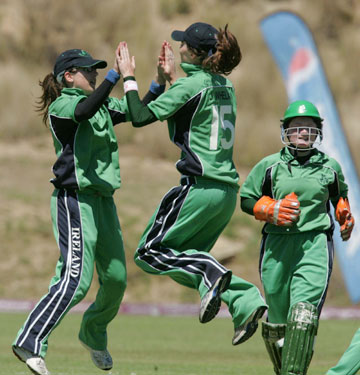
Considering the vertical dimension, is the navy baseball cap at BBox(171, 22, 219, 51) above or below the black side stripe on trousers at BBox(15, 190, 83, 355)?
above

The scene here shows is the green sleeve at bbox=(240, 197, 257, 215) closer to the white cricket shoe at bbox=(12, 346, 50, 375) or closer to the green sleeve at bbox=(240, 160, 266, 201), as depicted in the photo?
the green sleeve at bbox=(240, 160, 266, 201)

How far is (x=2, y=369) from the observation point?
815 centimetres

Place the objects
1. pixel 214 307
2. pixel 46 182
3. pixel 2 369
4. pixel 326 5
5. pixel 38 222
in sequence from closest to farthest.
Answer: pixel 214 307, pixel 2 369, pixel 38 222, pixel 46 182, pixel 326 5

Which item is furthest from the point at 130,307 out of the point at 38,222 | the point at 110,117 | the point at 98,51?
the point at 110,117

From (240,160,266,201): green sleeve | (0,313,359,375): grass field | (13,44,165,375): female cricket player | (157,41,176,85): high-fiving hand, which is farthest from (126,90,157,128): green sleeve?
(0,313,359,375): grass field

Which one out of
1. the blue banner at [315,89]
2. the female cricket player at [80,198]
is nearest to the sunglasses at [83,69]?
the female cricket player at [80,198]

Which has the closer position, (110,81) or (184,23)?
(110,81)

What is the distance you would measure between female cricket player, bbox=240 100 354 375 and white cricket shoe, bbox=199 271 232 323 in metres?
0.49

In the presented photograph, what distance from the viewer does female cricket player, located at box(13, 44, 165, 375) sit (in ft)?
20.5

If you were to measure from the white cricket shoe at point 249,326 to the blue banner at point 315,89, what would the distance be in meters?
10.9

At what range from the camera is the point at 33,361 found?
20.3 feet

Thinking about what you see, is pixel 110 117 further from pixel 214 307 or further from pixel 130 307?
pixel 130 307

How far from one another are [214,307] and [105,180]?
116 cm

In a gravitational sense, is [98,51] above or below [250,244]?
above
